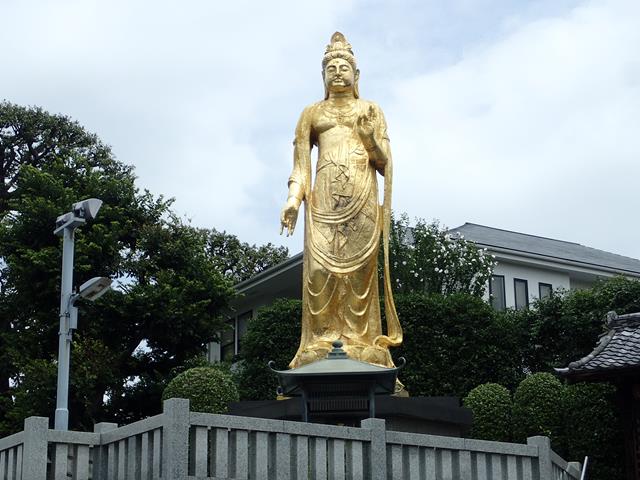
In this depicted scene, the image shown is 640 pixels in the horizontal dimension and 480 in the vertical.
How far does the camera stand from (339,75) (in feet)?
57.7

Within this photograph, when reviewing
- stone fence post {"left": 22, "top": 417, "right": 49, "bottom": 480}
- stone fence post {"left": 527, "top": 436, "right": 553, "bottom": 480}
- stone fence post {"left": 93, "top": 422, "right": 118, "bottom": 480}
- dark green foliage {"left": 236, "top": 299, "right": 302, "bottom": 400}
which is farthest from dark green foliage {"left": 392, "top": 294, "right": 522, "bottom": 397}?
stone fence post {"left": 22, "top": 417, "right": 49, "bottom": 480}

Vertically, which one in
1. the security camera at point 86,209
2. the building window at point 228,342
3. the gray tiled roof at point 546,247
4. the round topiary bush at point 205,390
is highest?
the gray tiled roof at point 546,247

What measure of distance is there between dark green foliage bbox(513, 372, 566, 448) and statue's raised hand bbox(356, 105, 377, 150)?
12.8ft

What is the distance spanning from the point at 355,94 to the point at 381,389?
17.7ft

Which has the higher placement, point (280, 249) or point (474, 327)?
point (280, 249)

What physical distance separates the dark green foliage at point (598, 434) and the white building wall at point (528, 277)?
13131 millimetres

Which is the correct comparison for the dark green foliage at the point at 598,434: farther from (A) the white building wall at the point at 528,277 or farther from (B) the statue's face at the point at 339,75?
(A) the white building wall at the point at 528,277

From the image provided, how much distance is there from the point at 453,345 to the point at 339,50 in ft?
21.8

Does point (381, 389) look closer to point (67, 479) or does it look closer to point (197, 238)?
point (67, 479)

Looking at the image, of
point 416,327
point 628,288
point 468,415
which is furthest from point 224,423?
point 628,288

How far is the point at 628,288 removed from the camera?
893 inches

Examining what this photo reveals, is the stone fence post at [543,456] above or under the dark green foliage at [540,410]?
under

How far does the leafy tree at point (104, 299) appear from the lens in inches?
898

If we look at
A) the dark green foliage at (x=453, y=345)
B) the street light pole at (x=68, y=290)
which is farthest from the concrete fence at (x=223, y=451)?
the dark green foliage at (x=453, y=345)
